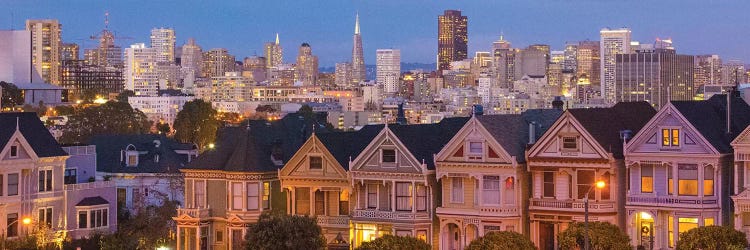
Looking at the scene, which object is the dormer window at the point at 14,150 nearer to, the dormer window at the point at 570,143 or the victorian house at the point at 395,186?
the victorian house at the point at 395,186

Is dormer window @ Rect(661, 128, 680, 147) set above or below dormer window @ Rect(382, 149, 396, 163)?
above

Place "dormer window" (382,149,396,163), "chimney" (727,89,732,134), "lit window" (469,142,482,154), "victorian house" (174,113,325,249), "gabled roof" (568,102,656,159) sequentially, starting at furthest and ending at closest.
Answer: "victorian house" (174,113,325,249) → "dormer window" (382,149,396,163) → "lit window" (469,142,482,154) → "gabled roof" (568,102,656,159) → "chimney" (727,89,732,134)

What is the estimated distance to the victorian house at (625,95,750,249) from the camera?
55.8 meters

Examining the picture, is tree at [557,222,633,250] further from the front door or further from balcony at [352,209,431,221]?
balcony at [352,209,431,221]

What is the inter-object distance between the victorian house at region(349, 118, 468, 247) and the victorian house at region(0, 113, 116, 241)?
16.1m

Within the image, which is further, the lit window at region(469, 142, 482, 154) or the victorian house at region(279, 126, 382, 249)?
the victorian house at region(279, 126, 382, 249)

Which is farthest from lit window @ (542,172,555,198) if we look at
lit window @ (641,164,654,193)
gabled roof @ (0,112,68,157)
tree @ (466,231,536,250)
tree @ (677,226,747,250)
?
gabled roof @ (0,112,68,157)

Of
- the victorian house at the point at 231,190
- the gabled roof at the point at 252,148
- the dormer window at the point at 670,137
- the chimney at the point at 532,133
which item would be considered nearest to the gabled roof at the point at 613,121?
the dormer window at the point at 670,137

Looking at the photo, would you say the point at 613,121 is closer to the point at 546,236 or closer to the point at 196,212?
the point at 546,236

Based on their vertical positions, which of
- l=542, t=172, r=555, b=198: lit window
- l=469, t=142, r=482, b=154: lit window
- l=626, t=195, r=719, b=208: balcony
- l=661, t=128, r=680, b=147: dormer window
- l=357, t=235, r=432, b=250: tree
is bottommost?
l=357, t=235, r=432, b=250: tree

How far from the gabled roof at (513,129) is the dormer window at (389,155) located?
13.0 feet

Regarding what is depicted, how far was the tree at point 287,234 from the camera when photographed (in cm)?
5994

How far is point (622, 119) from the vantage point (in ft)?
199

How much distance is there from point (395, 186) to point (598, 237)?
10.0 m
